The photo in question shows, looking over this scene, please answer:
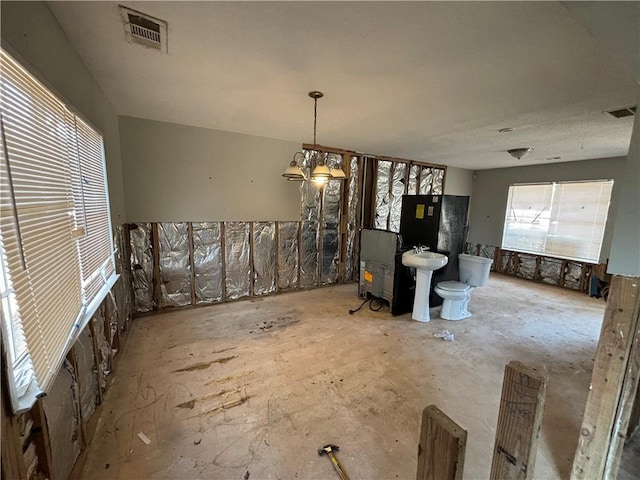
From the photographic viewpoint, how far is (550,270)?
17.7 feet

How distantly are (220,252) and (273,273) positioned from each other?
90cm

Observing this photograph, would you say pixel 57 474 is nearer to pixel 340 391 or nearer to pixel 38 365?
pixel 38 365

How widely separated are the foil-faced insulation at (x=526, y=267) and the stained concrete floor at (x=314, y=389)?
214 centimetres

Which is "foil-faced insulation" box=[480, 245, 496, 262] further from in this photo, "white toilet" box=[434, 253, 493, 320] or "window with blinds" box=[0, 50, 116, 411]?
"window with blinds" box=[0, 50, 116, 411]

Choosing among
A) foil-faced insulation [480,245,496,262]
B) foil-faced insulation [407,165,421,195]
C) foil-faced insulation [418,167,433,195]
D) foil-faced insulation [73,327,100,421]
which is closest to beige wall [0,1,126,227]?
foil-faced insulation [73,327,100,421]

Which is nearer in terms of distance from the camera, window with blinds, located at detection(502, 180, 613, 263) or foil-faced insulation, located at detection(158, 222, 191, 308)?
foil-faced insulation, located at detection(158, 222, 191, 308)

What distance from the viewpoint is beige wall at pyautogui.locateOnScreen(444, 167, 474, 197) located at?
6.43 m

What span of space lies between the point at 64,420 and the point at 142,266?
7.90ft

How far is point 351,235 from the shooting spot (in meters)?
5.12

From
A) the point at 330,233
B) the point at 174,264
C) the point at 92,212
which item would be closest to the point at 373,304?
the point at 330,233

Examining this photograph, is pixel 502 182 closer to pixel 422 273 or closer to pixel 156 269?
pixel 422 273

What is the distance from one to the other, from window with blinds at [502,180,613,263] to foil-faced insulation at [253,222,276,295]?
17.5 ft

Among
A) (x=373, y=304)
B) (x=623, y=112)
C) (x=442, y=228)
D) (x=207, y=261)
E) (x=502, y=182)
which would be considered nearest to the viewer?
(x=623, y=112)

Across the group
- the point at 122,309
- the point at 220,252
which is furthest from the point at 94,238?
the point at 220,252
